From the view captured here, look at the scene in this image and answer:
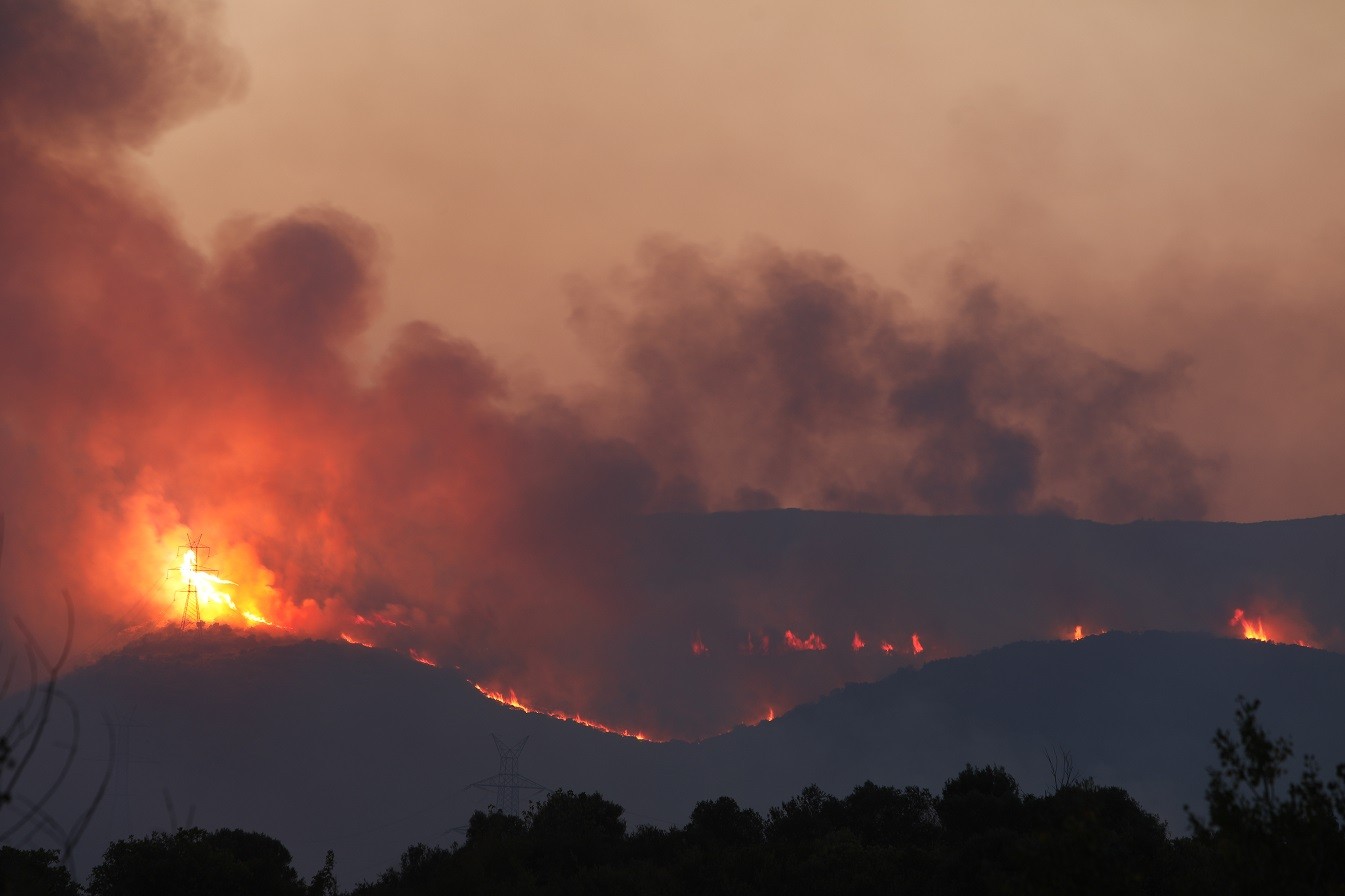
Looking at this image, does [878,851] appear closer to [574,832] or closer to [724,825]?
[724,825]

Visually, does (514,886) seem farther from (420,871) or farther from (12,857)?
(12,857)

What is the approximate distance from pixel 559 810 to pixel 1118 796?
48547 millimetres

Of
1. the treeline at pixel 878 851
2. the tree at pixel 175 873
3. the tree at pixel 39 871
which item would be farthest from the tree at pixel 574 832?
the tree at pixel 39 871

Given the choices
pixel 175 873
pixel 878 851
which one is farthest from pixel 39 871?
pixel 878 851

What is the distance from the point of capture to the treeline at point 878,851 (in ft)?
91.1

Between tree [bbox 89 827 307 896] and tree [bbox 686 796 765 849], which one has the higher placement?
tree [bbox 686 796 765 849]

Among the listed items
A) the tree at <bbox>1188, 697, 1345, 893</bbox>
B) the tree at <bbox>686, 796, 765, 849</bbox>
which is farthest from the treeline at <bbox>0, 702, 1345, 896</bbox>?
A: the tree at <bbox>686, 796, 765, 849</bbox>

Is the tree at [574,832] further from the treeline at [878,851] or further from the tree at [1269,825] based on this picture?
the tree at [1269,825]

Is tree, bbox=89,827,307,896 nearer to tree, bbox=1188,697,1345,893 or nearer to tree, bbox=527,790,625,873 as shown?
tree, bbox=527,790,625,873

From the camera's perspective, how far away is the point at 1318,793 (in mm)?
28453

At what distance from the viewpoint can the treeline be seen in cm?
2778

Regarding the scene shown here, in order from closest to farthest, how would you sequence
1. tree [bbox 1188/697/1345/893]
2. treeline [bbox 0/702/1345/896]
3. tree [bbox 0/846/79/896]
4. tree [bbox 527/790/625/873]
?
1. tree [bbox 1188/697/1345/893]
2. treeline [bbox 0/702/1345/896]
3. tree [bbox 0/846/79/896]
4. tree [bbox 527/790/625/873]

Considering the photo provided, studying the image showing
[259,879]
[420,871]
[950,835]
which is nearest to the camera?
[259,879]

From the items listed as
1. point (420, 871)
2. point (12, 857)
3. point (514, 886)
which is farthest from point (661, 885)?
point (12, 857)
